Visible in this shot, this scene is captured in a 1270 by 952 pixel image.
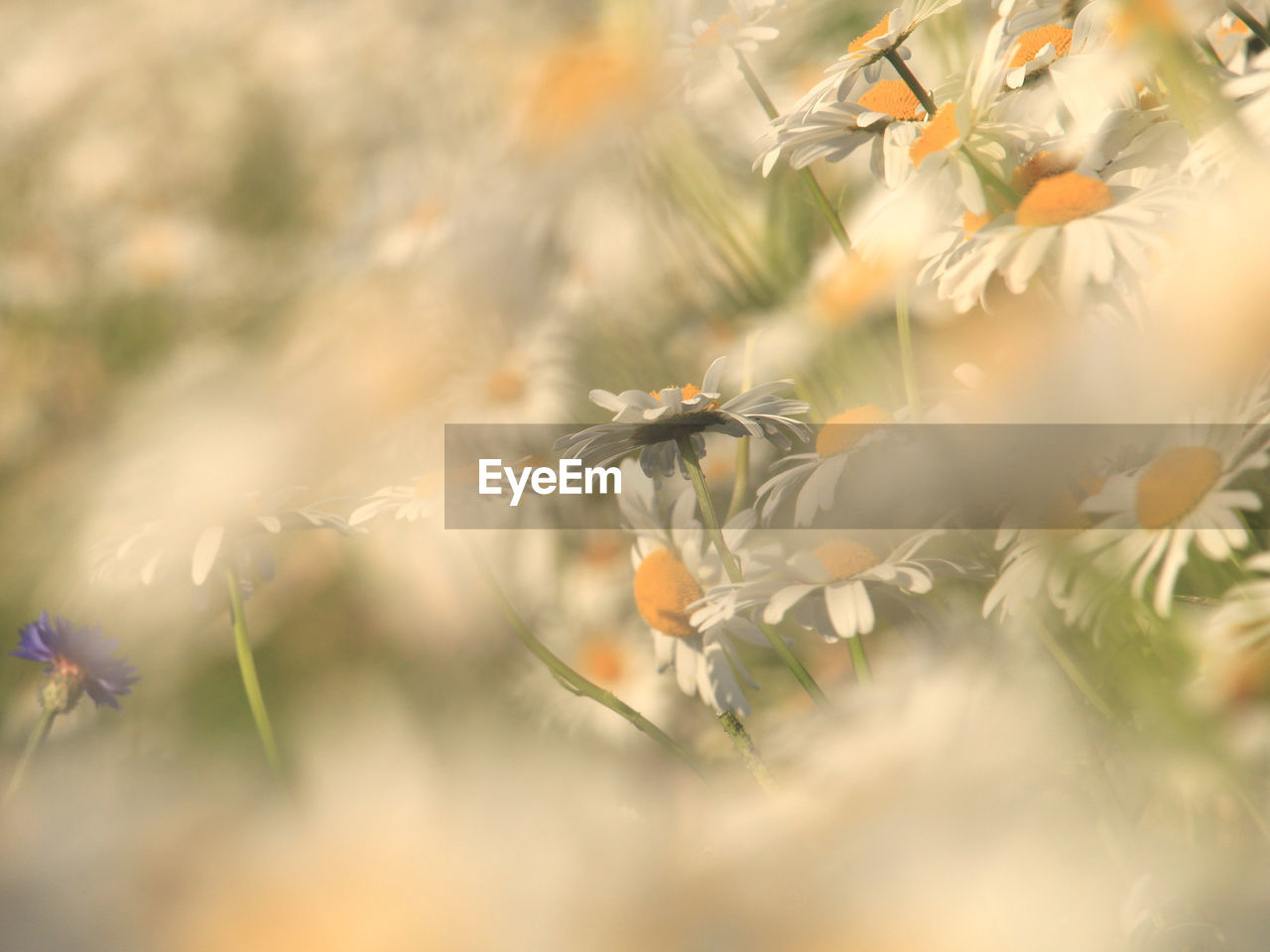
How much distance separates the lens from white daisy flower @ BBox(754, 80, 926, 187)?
0.21 m

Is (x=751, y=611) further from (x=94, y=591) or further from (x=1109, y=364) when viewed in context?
(x=94, y=591)

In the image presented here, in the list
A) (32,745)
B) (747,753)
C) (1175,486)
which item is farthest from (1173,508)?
(32,745)

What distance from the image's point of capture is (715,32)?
28cm

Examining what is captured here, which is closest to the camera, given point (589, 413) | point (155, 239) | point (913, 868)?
point (913, 868)

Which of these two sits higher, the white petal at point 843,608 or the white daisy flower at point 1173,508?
the white daisy flower at point 1173,508

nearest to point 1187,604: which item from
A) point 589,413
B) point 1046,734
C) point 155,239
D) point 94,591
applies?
point 1046,734

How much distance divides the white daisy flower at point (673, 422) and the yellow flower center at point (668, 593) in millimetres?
30

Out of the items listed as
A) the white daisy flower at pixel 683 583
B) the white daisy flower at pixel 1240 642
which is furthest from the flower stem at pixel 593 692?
the white daisy flower at pixel 1240 642

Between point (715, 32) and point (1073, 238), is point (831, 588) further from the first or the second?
point (715, 32)

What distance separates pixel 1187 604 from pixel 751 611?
91mm

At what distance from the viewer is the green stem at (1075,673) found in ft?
0.62

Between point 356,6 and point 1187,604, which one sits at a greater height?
point 356,6

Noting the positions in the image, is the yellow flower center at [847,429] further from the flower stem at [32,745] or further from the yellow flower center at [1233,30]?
the flower stem at [32,745]

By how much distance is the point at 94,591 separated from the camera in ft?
1.03
